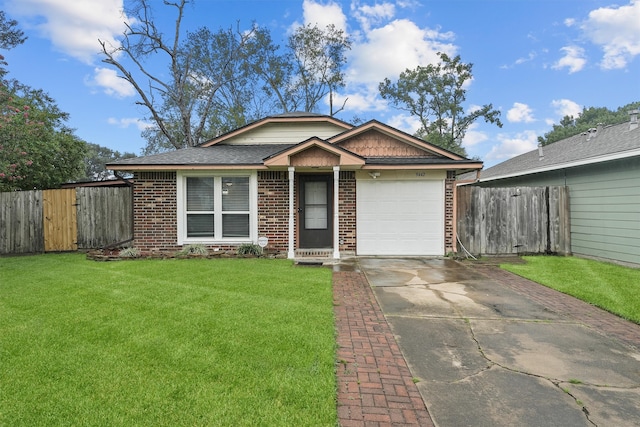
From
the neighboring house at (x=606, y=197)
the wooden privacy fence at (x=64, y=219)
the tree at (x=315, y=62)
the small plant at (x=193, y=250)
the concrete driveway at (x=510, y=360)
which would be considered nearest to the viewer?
the concrete driveway at (x=510, y=360)

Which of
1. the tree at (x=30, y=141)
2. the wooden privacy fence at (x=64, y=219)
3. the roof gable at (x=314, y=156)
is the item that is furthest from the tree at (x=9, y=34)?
the roof gable at (x=314, y=156)

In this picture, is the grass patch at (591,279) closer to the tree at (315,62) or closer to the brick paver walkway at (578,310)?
the brick paver walkway at (578,310)

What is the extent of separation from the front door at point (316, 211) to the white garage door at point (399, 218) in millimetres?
900

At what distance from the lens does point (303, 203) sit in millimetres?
9953

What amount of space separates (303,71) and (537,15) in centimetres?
1785

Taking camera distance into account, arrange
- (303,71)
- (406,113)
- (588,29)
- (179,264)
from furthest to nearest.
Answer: (406,113)
(303,71)
(588,29)
(179,264)

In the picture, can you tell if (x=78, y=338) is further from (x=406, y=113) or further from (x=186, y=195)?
(x=406, y=113)

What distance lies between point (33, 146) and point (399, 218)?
39.3 ft

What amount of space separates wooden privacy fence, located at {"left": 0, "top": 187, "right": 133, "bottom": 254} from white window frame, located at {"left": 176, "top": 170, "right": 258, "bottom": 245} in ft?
6.68

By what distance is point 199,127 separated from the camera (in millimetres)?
24438

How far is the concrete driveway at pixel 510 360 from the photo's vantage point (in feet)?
8.12

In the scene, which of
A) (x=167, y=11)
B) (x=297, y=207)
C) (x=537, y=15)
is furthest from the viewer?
(x=167, y=11)

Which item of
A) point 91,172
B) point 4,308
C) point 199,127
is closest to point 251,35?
point 199,127

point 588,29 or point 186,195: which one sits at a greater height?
point 588,29
